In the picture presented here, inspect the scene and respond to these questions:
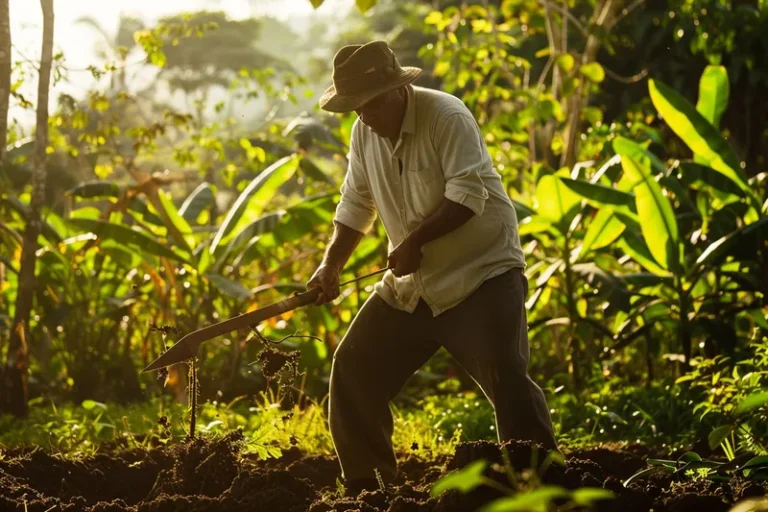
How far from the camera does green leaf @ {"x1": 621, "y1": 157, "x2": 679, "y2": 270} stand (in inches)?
231

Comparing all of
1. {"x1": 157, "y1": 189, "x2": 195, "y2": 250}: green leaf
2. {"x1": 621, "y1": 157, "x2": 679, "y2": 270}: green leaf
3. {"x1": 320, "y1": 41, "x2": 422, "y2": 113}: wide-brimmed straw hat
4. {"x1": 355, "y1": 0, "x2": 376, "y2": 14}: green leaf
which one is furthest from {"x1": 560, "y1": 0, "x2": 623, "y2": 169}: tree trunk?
{"x1": 355, "y1": 0, "x2": 376, "y2": 14}: green leaf

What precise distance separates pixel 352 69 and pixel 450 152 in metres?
0.46

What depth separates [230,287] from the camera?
6.26 meters

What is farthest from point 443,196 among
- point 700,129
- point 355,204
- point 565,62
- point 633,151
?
point 565,62

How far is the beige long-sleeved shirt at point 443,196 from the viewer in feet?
12.6

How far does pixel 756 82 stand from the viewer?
12.1 m

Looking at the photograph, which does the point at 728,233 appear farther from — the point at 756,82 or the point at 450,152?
the point at 756,82

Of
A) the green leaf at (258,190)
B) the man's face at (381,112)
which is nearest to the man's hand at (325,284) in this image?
the man's face at (381,112)

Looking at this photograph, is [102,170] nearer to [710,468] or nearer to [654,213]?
[654,213]

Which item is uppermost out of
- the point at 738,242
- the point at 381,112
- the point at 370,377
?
the point at 381,112

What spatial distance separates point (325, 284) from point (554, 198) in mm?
2524

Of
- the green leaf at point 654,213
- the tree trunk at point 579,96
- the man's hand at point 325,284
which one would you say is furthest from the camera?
the tree trunk at point 579,96

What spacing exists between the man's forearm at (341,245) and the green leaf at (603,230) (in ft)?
7.35

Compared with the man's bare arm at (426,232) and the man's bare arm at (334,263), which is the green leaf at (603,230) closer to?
the man's bare arm at (334,263)
